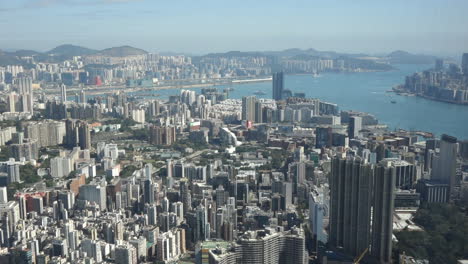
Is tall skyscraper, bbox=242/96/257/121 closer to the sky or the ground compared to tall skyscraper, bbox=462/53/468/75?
closer to the ground

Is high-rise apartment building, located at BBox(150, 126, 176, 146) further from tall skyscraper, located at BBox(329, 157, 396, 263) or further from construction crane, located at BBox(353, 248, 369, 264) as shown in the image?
construction crane, located at BBox(353, 248, 369, 264)

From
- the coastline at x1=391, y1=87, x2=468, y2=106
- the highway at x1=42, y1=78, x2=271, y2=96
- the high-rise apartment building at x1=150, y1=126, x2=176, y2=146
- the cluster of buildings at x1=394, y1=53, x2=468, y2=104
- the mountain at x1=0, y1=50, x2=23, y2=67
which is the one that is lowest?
the high-rise apartment building at x1=150, y1=126, x2=176, y2=146

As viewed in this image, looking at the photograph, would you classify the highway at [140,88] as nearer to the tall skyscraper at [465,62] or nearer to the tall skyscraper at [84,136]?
the tall skyscraper at [84,136]

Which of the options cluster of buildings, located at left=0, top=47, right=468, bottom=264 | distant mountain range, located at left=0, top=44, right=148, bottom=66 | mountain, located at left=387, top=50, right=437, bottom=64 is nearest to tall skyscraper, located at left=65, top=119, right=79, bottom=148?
cluster of buildings, located at left=0, top=47, right=468, bottom=264

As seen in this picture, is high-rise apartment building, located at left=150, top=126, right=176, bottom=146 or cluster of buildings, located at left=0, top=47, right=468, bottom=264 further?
high-rise apartment building, located at left=150, top=126, right=176, bottom=146

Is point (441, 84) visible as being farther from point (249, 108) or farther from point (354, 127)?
point (249, 108)

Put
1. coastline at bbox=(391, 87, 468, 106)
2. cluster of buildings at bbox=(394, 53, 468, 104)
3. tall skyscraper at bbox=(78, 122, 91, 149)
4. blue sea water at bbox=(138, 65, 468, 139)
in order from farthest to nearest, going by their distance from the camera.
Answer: coastline at bbox=(391, 87, 468, 106)
blue sea water at bbox=(138, 65, 468, 139)
tall skyscraper at bbox=(78, 122, 91, 149)
cluster of buildings at bbox=(394, 53, 468, 104)

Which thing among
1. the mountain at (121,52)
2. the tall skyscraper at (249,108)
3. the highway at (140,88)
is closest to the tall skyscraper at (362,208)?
the tall skyscraper at (249,108)

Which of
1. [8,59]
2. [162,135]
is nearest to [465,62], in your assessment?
[162,135]
